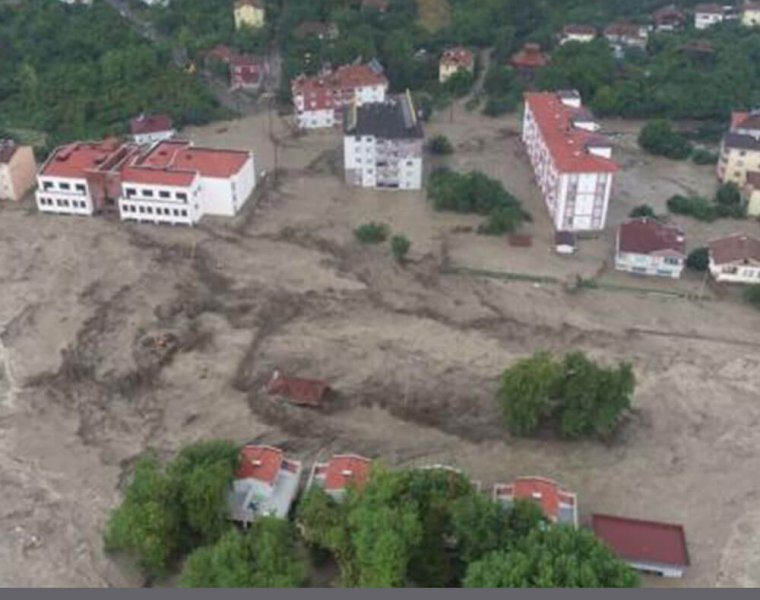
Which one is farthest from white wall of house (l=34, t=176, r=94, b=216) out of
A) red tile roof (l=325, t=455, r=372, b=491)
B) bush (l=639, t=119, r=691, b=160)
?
bush (l=639, t=119, r=691, b=160)

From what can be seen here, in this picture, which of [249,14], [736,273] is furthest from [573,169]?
[249,14]

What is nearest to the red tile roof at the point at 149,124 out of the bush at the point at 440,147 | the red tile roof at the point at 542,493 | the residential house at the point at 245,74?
the residential house at the point at 245,74

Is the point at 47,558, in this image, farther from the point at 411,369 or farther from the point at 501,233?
the point at 501,233

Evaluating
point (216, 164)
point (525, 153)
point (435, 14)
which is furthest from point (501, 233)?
point (435, 14)

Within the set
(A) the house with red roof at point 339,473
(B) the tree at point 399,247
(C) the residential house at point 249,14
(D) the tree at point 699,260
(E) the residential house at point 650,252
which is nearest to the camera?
(A) the house with red roof at point 339,473

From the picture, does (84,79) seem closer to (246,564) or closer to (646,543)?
(246,564)

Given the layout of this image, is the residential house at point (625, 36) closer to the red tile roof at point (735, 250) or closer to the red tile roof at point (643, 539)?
the red tile roof at point (735, 250)
